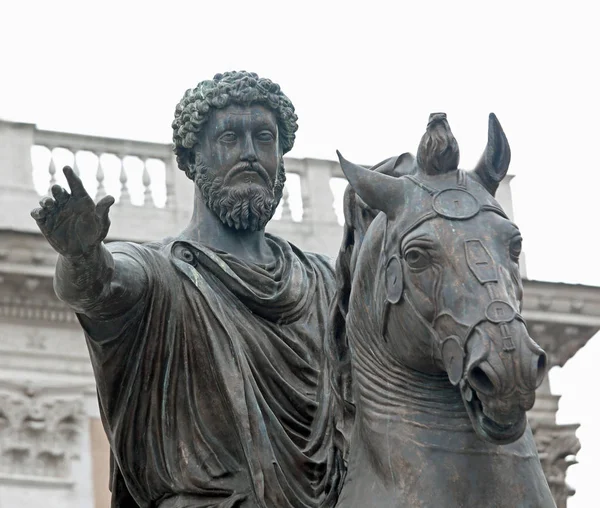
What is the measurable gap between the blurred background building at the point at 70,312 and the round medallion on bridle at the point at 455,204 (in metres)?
16.9

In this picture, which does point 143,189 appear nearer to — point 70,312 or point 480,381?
point 70,312

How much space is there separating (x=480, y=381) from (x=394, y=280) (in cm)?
48

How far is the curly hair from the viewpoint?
28.8 ft

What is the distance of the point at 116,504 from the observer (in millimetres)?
8719

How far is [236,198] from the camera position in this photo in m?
8.76

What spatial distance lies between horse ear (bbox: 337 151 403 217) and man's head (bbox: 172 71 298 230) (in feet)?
3.38

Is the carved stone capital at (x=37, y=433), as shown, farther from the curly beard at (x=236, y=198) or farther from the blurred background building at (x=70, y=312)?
the curly beard at (x=236, y=198)

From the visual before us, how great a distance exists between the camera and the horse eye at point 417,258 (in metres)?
7.59

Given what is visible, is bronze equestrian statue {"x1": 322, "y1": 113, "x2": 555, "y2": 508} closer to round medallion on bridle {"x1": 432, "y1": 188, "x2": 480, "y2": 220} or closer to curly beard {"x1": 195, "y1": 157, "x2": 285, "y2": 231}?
round medallion on bridle {"x1": 432, "y1": 188, "x2": 480, "y2": 220}

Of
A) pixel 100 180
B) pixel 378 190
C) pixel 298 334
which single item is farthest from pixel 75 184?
pixel 100 180

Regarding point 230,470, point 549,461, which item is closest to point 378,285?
point 230,470

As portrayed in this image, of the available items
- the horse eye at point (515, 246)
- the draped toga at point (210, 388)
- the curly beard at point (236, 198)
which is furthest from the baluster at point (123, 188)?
the horse eye at point (515, 246)

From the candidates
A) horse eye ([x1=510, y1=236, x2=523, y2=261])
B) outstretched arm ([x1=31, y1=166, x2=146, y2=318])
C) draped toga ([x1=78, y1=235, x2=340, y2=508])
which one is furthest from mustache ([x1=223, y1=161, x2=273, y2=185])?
horse eye ([x1=510, y1=236, x2=523, y2=261])

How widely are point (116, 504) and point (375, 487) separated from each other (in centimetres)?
120
